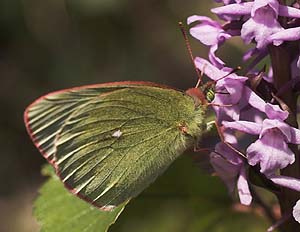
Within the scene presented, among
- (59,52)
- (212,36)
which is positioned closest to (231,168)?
(212,36)

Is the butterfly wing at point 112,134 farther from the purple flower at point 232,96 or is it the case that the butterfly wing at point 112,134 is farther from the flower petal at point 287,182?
the flower petal at point 287,182

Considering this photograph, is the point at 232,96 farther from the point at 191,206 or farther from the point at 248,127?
the point at 191,206

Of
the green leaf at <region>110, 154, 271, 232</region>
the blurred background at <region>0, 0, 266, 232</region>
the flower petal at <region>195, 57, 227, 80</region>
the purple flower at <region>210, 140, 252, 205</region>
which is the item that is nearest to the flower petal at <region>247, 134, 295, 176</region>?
the purple flower at <region>210, 140, 252, 205</region>

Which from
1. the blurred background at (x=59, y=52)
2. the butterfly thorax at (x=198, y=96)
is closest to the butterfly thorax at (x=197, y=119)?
the butterfly thorax at (x=198, y=96)

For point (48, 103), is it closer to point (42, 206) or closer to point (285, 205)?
point (42, 206)

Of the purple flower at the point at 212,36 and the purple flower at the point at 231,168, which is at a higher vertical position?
the purple flower at the point at 212,36

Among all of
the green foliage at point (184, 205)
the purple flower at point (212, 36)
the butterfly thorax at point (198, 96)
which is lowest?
the green foliage at point (184, 205)

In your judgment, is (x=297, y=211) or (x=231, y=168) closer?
(x=297, y=211)

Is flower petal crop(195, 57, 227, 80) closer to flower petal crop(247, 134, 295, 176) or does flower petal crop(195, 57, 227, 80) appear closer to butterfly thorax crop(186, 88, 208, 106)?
butterfly thorax crop(186, 88, 208, 106)
